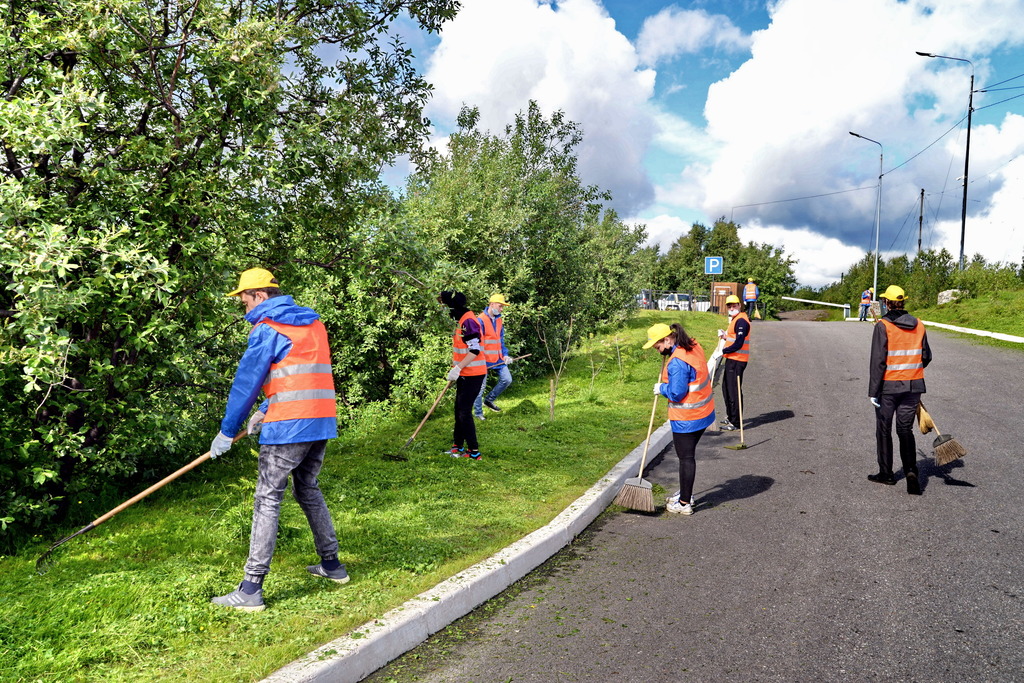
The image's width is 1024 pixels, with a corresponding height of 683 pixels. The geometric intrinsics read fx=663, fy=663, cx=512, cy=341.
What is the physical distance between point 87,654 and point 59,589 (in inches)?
35.9

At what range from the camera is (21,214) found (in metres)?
3.85

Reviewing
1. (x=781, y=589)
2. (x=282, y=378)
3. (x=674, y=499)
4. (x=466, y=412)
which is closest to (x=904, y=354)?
(x=674, y=499)

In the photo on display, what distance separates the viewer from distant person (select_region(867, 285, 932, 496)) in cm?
629

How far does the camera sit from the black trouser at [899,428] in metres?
6.24

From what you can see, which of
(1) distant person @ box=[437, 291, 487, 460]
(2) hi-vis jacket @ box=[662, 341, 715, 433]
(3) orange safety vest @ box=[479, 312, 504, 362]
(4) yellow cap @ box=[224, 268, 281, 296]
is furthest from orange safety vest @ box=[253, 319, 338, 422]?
(3) orange safety vest @ box=[479, 312, 504, 362]

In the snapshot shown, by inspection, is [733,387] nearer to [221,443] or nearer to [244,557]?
[244,557]

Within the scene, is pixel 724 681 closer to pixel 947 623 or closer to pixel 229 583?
pixel 947 623

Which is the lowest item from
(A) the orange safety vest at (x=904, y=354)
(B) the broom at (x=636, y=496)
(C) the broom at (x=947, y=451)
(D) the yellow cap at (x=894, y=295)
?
(B) the broom at (x=636, y=496)

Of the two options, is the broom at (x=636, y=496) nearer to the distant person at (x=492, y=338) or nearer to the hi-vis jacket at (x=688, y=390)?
the hi-vis jacket at (x=688, y=390)

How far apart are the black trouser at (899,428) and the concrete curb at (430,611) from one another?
10.2 ft

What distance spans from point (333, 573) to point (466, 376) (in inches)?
148

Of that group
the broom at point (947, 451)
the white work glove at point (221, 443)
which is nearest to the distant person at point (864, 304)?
the broom at point (947, 451)

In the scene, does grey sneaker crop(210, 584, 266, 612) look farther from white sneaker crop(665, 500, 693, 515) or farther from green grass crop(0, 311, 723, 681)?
white sneaker crop(665, 500, 693, 515)

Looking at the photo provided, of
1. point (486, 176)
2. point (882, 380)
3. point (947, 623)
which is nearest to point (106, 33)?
point (947, 623)
